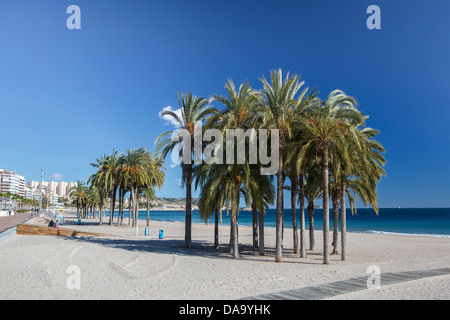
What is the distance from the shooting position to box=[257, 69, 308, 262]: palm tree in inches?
599

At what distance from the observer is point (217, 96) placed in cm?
1803

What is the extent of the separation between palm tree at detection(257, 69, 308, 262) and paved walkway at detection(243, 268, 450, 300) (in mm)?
5640

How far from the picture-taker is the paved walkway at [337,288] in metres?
8.35

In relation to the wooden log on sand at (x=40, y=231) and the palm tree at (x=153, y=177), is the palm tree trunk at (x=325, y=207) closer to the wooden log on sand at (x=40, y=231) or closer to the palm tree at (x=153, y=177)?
the wooden log on sand at (x=40, y=231)

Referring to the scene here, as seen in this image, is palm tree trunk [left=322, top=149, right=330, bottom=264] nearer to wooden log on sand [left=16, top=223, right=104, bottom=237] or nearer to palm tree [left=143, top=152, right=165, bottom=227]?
wooden log on sand [left=16, top=223, right=104, bottom=237]

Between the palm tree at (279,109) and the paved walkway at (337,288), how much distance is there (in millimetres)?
5640

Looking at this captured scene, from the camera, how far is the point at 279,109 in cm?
1507
